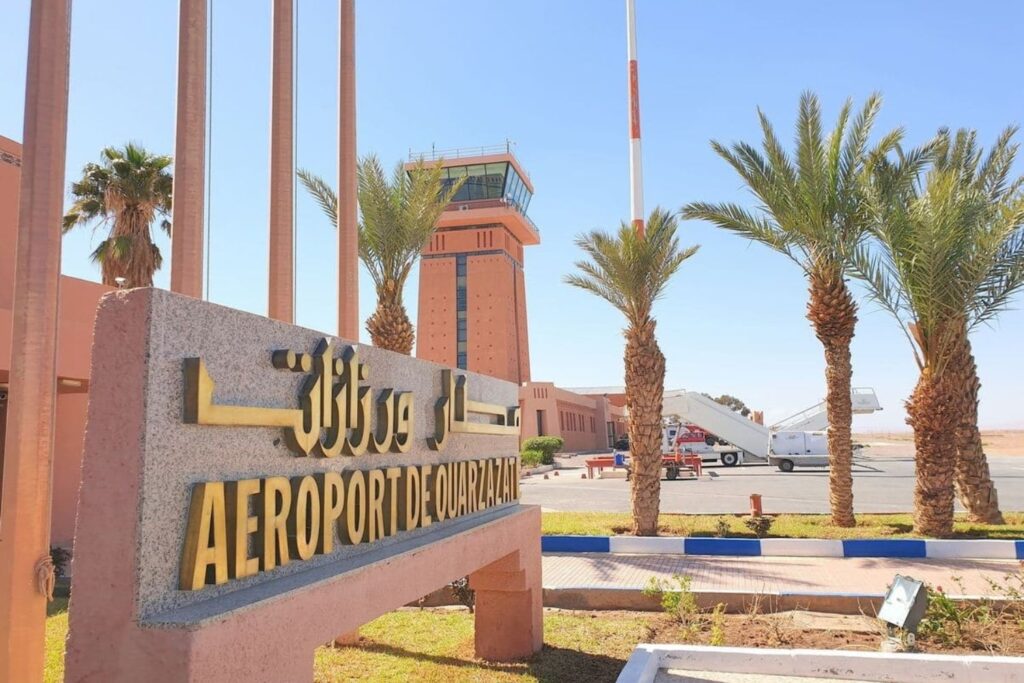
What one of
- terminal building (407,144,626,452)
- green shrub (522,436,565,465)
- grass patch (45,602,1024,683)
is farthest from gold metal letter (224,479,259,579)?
terminal building (407,144,626,452)

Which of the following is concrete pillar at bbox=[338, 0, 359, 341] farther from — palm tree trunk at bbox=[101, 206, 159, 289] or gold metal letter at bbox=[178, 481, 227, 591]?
palm tree trunk at bbox=[101, 206, 159, 289]

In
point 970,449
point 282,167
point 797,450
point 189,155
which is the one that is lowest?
point 797,450

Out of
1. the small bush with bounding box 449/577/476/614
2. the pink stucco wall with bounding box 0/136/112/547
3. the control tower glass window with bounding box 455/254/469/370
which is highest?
the control tower glass window with bounding box 455/254/469/370

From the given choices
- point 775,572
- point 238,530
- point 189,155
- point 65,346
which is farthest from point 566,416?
point 238,530

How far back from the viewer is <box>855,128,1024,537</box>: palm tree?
13680 millimetres

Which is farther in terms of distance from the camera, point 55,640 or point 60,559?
point 60,559

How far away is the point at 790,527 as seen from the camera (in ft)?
49.9

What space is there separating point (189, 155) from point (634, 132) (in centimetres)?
1462

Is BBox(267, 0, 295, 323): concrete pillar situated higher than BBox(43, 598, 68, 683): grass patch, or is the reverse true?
BBox(267, 0, 295, 323): concrete pillar

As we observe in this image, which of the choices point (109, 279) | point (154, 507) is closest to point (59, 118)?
point (154, 507)

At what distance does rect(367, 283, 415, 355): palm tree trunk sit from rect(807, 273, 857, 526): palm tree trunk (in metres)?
8.59

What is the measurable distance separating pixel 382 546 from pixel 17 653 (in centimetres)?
235

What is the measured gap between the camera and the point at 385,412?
5.22m

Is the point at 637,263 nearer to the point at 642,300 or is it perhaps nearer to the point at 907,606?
the point at 642,300
